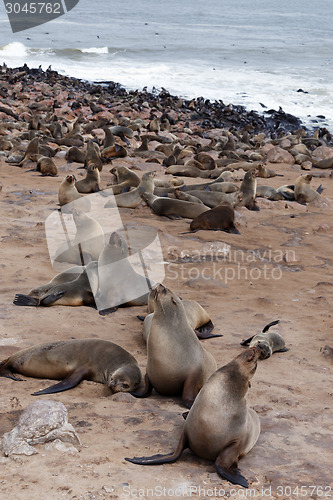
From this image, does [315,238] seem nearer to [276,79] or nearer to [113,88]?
[113,88]

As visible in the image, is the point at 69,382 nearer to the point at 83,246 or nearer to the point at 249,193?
the point at 83,246

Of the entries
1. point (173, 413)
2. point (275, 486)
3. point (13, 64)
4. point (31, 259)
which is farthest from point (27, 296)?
point (13, 64)

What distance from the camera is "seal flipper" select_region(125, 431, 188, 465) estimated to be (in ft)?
9.01

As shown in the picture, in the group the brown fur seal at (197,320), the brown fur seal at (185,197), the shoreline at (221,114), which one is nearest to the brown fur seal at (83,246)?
the brown fur seal at (197,320)

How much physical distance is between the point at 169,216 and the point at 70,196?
1.49m

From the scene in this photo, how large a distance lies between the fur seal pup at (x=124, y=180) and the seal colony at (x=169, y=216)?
0.03m

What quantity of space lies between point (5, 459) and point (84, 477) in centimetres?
38

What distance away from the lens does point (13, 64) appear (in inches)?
1313

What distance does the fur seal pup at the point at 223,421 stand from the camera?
2.89 m

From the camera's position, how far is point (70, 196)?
868 centimetres

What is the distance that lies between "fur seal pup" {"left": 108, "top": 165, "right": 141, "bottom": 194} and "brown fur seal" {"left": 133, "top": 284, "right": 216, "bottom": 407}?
19.0 feet

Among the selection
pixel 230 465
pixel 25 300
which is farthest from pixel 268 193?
pixel 230 465

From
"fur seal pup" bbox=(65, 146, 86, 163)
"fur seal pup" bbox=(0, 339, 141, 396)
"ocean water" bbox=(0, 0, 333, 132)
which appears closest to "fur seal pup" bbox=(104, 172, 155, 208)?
"fur seal pup" bbox=(65, 146, 86, 163)

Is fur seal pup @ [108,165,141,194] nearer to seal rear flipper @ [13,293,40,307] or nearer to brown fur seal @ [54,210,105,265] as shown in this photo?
brown fur seal @ [54,210,105,265]
